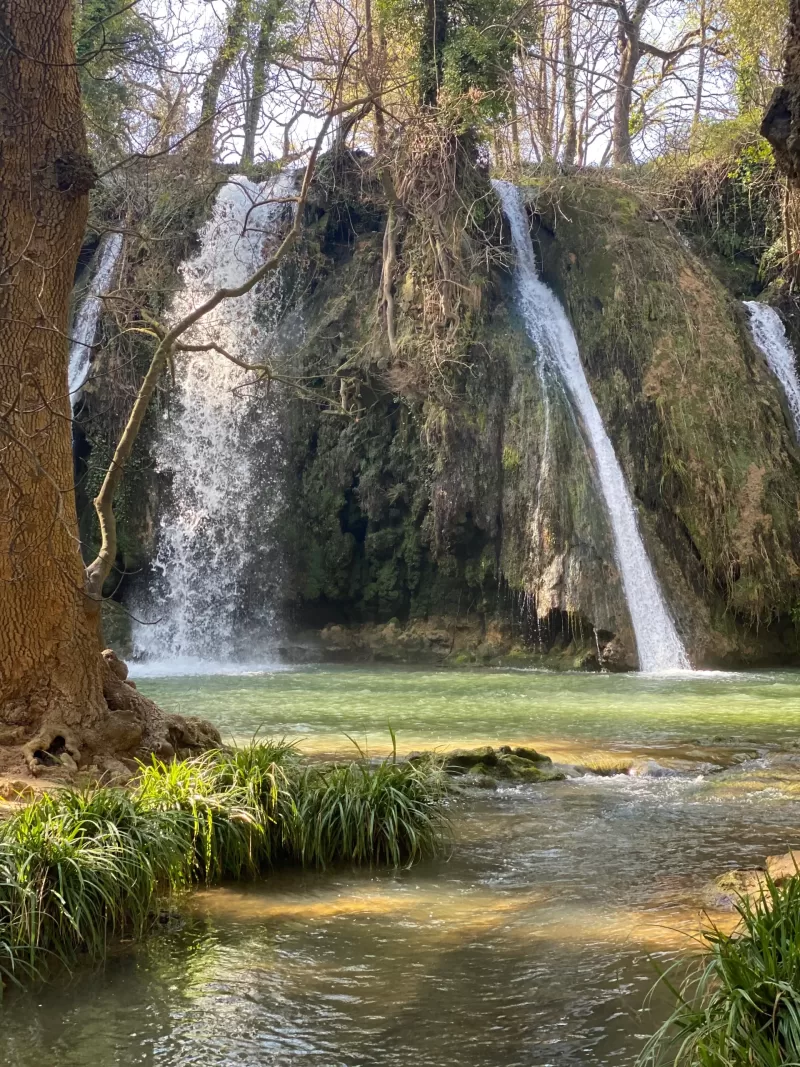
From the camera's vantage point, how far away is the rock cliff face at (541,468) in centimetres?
1800

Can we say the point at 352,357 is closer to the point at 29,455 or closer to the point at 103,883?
the point at 29,455

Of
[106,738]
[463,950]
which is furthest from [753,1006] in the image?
[106,738]

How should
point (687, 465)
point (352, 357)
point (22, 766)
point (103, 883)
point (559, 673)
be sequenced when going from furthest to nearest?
point (352, 357) < point (687, 465) < point (559, 673) < point (22, 766) < point (103, 883)

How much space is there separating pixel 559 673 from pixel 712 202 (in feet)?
40.9

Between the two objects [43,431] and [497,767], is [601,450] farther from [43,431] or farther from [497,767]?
[43,431]

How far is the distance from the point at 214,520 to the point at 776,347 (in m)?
11.8

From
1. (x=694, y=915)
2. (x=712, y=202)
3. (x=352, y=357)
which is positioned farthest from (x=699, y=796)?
(x=712, y=202)

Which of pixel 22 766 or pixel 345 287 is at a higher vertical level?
pixel 345 287

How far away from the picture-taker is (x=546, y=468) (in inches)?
736

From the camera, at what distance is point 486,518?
19.3 metres

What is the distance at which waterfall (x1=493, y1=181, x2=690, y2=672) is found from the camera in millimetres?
17453

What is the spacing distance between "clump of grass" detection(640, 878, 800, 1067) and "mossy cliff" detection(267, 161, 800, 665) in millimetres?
14237

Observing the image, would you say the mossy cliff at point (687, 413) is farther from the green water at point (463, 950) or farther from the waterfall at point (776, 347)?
the green water at point (463, 950)

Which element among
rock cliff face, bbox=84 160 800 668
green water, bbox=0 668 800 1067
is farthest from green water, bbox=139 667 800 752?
green water, bbox=0 668 800 1067
